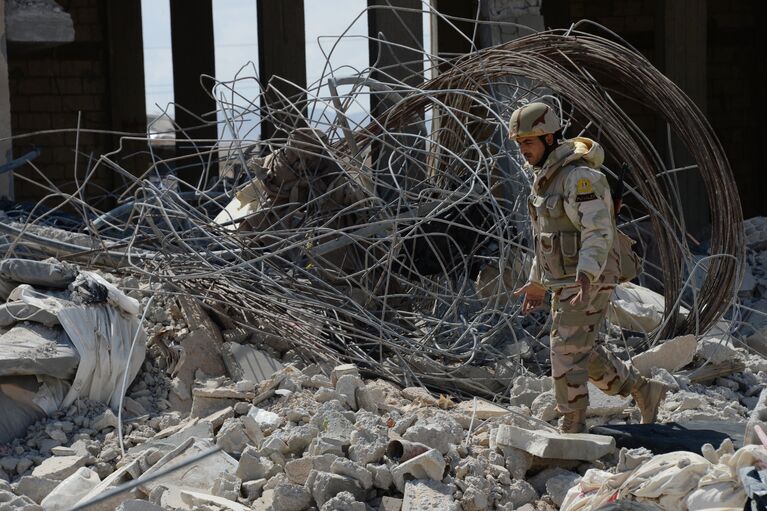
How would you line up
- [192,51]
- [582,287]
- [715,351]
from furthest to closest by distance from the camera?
[192,51] → [715,351] → [582,287]

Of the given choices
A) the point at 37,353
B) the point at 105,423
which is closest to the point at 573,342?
the point at 105,423

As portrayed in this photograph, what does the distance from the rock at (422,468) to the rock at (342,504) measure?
239mm

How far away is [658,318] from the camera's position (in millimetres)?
6961

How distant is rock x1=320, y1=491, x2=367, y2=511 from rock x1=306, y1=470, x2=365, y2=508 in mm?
56

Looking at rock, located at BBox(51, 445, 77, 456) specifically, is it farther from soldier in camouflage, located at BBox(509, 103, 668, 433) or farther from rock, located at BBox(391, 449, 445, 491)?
soldier in camouflage, located at BBox(509, 103, 668, 433)

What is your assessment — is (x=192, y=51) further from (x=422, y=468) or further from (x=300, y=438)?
(x=422, y=468)

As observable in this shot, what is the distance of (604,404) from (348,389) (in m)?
1.23

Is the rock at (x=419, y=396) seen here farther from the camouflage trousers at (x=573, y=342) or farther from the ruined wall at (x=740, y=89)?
the ruined wall at (x=740, y=89)

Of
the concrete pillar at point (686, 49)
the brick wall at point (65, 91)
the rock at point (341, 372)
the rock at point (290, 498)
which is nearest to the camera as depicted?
the rock at point (290, 498)

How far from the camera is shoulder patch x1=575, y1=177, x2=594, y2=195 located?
4.77m

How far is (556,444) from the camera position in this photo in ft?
15.2

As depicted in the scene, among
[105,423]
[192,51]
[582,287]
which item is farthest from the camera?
[192,51]

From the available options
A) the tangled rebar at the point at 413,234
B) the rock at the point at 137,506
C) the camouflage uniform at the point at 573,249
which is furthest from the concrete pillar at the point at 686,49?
the rock at the point at 137,506

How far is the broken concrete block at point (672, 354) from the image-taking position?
6.12m
